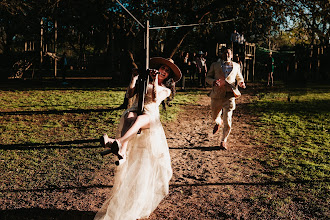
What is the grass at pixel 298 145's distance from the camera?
4660 millimetres

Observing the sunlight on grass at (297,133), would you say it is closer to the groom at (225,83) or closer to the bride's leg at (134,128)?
the groom at (225,83)

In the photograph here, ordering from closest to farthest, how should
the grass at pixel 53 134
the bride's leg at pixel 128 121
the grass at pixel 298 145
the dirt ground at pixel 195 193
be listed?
the bride's leg at pixel 128 121
the dirt ground at pixel 195 193
the grass at pixel 298 145
the grass at pixel 53 134

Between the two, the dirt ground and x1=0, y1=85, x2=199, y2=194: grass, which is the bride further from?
x1=0, y1=85, x2=199, y2=194: grass

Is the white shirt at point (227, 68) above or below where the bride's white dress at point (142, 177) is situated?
above

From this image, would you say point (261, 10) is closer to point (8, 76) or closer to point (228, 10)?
point (228, 10)

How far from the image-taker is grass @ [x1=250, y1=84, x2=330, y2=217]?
4660 millimetres

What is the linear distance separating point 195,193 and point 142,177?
1.29m

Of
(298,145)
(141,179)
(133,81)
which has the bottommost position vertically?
(298,145)

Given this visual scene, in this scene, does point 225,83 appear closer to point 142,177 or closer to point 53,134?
point 142,177

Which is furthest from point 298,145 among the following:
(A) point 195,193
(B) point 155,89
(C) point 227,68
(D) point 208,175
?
(B) point 155,89

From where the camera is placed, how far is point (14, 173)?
17.4ft

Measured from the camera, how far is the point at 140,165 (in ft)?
12.0

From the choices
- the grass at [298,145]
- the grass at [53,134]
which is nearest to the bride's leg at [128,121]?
the grass at [53,134]

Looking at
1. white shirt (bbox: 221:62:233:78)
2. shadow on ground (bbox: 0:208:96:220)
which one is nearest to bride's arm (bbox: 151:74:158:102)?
shadow on ground (bbox: 0:208:96:220)
